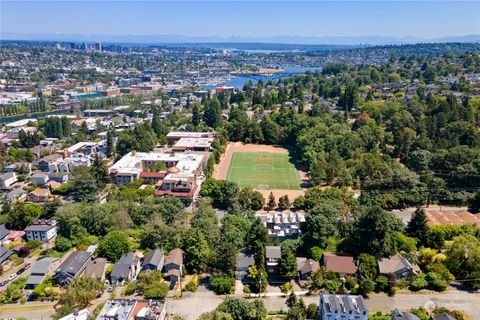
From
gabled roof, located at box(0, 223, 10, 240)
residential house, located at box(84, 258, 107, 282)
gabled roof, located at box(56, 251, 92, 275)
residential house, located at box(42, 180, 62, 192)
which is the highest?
gabled roof, located at box(56, 251, 92, 275)

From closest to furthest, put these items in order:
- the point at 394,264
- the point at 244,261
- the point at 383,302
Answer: the point at 383,302, the point at 394,264, the point at 244,261

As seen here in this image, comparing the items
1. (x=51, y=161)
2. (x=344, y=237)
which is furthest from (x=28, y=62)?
(x=344, y=237)

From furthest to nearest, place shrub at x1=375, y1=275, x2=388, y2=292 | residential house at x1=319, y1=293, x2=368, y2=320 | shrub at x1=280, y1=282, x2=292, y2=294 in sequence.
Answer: shrub at x1=280, y1=282, x2=292, y2=294, shrub at x1=375, y1=275, x2=388, y2=292, residential house at x1=319, y1=293, x2=368, y2=320

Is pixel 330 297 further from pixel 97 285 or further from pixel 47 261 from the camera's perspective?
pixel 47 261

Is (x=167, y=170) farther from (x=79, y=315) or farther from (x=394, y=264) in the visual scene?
(x=394, y=264)

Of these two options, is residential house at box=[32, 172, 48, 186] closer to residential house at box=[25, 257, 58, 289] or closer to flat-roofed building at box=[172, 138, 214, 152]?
flat-roofed building at box=[172, 138, 214, 152]

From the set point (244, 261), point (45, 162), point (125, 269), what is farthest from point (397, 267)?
point (45, 162)

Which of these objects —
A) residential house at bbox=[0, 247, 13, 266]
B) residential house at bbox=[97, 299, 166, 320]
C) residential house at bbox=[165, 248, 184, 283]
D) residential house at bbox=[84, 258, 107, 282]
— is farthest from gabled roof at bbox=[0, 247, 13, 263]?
residential house at bbox=[165, 248, 184, 283]
